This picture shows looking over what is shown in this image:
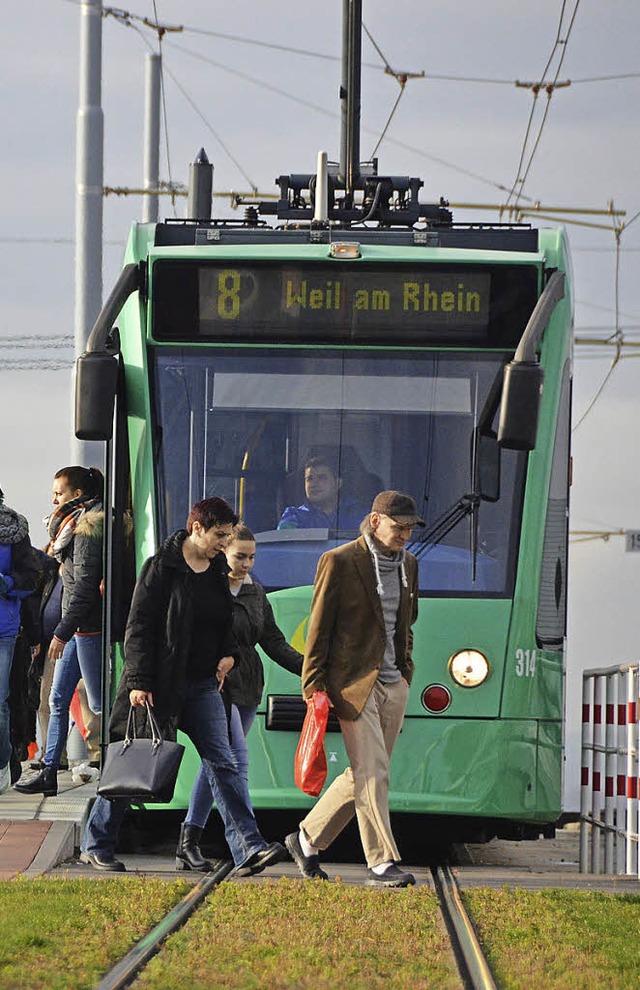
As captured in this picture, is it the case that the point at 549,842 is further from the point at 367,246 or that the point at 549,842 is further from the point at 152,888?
the point at 152,888

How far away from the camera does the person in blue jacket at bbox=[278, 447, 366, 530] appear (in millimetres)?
11242

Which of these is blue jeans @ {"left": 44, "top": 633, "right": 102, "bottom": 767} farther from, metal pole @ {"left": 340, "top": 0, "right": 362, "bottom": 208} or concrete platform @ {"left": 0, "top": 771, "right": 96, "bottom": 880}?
metal pole @ {"left": 340, "top": 0, "right": 362, "bottom": 208}

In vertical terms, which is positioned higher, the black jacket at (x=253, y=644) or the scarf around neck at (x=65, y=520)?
the scarf around neck at (x=65, y=520)

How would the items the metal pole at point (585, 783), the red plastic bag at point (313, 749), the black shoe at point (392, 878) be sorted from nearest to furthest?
the black shoe at point (392, 878) → the red plastic bag at point (313, 749) → the metal pole at point (585, 783)

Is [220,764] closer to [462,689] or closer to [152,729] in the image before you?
[152,729]

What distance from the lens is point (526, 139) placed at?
23938 millimetres

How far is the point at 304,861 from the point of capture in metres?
9.98

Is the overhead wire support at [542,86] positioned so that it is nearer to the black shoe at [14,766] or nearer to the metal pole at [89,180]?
the metal pole at [89,180]

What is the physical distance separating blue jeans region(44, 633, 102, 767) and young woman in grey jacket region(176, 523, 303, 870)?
1924mm

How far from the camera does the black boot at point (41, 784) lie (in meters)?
12.5

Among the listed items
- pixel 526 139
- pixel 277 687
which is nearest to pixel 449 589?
pixel 277 687

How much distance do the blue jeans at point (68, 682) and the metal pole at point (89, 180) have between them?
486 cm

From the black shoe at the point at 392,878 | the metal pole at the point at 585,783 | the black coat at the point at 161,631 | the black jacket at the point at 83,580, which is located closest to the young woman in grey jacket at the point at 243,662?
the black coat at the point at 161,631

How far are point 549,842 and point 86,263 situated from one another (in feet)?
20.8
